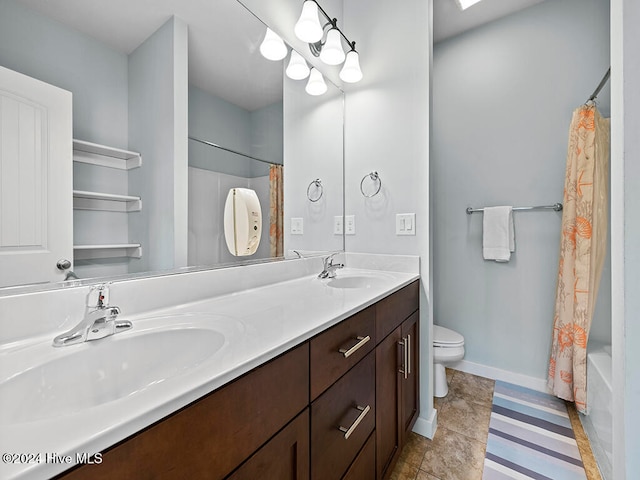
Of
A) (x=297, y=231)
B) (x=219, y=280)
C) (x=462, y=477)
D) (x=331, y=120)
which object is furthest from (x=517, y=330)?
(x=219, y=280)

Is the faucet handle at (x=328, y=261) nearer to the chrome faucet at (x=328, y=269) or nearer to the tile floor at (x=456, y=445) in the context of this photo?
the chrome faucet at (x=328, y=269)

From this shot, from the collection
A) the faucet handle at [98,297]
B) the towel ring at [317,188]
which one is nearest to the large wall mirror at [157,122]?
the faucet handle at [98,297]

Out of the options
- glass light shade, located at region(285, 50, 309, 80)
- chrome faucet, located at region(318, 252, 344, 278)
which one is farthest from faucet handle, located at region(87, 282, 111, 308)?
glass light shade, located at region(285, 50, 309, 80)

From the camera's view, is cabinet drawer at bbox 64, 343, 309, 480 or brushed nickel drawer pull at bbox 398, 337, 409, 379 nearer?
cabinet drawer at bbox 64, 343, 309, 480

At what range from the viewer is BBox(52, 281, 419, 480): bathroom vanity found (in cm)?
41

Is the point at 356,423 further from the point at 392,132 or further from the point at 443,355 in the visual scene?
the point at 392,132

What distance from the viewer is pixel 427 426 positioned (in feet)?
5.04

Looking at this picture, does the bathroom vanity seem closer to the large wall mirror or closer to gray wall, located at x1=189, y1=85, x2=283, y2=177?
the large wall mirror

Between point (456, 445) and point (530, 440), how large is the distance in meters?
0.39

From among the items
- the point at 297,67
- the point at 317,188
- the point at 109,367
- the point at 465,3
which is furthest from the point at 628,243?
the point at 465,3

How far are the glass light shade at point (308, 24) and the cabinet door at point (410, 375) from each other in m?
1.47

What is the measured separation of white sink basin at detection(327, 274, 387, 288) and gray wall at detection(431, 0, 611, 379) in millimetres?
821

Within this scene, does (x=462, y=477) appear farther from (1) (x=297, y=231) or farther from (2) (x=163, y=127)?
(2) (x=163, y=127)

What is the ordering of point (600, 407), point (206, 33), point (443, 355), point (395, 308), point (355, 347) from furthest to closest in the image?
point (443, 355) → point (600, 407) → point (395, 308) → point (206, 33) → point (355, 347)
